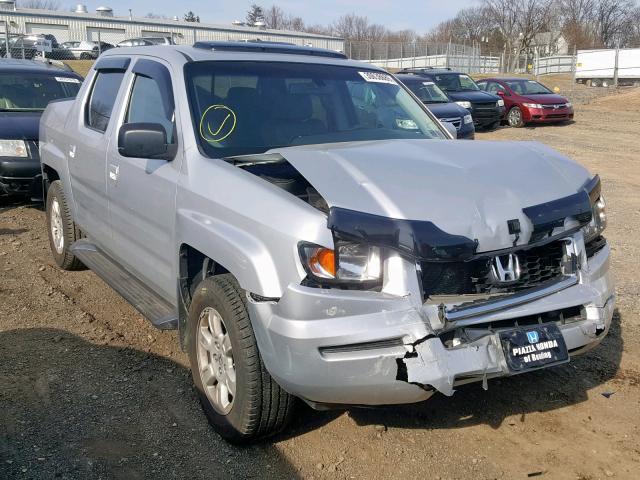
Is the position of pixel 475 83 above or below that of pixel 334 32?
below

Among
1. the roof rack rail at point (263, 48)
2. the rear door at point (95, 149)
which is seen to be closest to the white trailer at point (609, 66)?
the roof rack rail at point (263, 48)

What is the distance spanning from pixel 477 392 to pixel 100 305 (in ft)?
10.1

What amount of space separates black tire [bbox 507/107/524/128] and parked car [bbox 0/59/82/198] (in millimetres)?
14164

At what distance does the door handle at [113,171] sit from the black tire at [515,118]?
17.7 metres

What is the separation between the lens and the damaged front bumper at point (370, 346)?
2.79m

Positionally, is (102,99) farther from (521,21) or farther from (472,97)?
(521,21)

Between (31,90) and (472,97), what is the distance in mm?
12910

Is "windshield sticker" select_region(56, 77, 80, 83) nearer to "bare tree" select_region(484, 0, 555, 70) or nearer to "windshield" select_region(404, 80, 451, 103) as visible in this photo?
"windshield" select_region(404, 80, 451, 103)

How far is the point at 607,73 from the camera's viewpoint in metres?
36.5

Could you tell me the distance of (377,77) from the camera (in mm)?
4848

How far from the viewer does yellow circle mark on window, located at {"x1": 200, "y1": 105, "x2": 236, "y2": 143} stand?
3.86 meters

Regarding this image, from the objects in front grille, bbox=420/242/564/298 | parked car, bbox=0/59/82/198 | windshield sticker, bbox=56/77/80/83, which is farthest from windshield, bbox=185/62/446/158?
windshield sticker, bbox=56/77/80/83

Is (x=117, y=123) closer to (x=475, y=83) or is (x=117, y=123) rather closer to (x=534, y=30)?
(x=475, y=83)

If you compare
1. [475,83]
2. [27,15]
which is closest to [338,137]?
[475,83]
